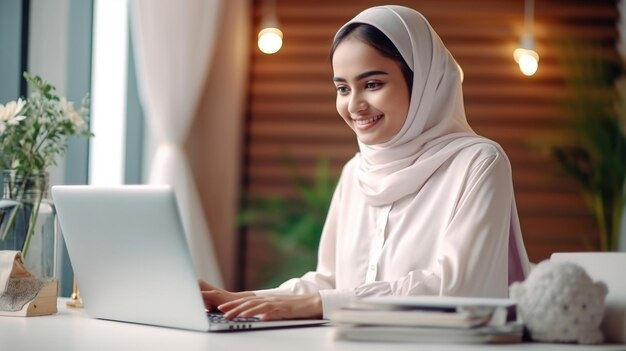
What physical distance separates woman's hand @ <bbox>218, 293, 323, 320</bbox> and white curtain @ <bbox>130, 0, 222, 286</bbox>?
320 cm

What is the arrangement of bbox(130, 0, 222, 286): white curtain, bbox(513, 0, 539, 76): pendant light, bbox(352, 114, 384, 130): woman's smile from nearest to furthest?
bbox(352, 114, 384, 130): woman's smile → bbox(130, 0, 222, 286): white curtain → bbox(513, 0, 539, 76): pendant light

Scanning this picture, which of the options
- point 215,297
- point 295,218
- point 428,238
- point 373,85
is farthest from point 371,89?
point 295,218

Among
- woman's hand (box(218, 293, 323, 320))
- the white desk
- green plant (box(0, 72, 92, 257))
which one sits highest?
green plant (box(0, 72, 92, 257))

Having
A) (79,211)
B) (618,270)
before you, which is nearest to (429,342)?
(618,270)

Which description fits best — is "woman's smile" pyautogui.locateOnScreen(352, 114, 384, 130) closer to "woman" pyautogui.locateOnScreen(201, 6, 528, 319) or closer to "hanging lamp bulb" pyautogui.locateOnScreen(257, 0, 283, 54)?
"woman" pyautogui.locateOnScreen(201, 6, 528, 319)

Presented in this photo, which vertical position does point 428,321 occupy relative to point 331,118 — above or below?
below

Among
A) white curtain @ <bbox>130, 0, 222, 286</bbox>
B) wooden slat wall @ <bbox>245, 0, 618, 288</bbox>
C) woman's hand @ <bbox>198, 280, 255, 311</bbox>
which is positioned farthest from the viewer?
wooden slat wall @ <bbox>245, 0, 618, 288</bbox>

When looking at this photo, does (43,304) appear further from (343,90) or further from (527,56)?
(527,56)

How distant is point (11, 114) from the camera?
2168 millimetres

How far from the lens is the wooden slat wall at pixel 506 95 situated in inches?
249

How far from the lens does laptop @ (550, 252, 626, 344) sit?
63.4 inches

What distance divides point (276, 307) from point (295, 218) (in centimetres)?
440

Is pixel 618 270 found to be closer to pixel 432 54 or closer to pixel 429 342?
pixel 429 342

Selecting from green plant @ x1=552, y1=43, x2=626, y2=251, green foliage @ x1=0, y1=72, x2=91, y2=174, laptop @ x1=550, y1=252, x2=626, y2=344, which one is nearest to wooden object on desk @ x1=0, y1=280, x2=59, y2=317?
green foliage @ x1=0, y1=72, x2=91, y2=174
